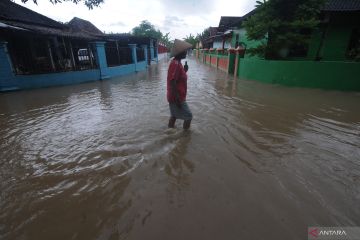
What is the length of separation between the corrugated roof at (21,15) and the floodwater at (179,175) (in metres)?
10.4

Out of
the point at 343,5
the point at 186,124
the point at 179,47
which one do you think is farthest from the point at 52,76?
the point at 343,5

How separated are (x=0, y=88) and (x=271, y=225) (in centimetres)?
1105

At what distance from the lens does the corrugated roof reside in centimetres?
1173

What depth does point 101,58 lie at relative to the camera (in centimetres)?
1205

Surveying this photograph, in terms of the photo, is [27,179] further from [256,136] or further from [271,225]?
[256,136]

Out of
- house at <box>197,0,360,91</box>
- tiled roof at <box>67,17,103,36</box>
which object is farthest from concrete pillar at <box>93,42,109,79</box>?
tiled roof at <box>67,17,103,36</box>

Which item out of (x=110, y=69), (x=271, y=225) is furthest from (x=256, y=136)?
(x=110, y=69)

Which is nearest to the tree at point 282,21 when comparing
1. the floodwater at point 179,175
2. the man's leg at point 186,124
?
the floodwater at point 179,175

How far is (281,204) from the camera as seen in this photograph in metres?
2.12

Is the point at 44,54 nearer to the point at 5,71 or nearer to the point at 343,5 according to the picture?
the point at 5,71

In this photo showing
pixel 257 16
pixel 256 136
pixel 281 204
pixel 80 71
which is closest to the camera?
pixel 281 204

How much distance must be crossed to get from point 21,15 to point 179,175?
16.0 m

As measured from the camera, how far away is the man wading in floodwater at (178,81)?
3.30m

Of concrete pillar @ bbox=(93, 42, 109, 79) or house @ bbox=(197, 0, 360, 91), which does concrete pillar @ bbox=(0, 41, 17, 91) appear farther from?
house @ bbox=(197, 0, 360, 91)
